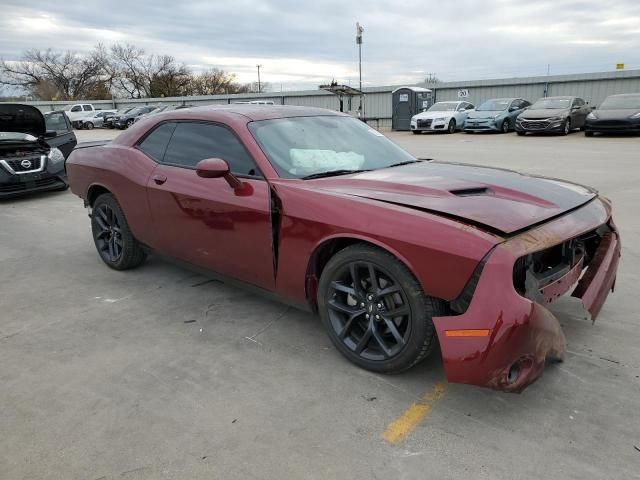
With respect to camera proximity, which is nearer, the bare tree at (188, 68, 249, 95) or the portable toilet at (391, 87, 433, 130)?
the portable toilet at (391, 87, 433, 130)

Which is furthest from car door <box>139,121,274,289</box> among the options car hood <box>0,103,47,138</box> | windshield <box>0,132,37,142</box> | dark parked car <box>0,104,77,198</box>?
car hood <box>0,103,47,138</box>

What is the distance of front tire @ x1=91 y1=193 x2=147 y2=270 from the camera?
4605 mm

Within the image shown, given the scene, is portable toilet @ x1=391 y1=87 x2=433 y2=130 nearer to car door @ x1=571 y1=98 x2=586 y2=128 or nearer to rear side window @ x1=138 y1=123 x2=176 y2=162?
car door @ x1=571 y1=98 x2=586 y2=128

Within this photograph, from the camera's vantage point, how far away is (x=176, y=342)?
3408 millimetres

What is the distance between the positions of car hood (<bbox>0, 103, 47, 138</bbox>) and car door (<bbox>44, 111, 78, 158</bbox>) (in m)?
0.36

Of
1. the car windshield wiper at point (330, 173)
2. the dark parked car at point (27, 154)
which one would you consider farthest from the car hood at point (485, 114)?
the car windshield wiper at point (330, 173)

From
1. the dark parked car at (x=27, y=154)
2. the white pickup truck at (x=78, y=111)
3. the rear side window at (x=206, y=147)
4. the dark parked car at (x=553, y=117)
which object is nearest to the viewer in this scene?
the rear side window at (x=206, y=147)

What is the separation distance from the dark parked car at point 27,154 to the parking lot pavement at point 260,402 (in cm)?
536

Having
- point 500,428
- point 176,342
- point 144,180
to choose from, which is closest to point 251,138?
point 144,180

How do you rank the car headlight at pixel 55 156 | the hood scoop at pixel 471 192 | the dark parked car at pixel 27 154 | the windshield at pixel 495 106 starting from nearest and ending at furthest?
the hood scoop at pixel 471 192
the dark parked car at pixel 27 154
the car headlight at pixel 55 156
the windshield at pixel 495 106

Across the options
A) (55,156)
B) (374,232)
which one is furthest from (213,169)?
(55,156)

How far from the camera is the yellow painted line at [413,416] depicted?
2398mm

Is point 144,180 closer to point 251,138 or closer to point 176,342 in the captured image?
point 251,138

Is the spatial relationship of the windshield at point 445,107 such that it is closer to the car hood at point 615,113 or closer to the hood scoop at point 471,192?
the car hood at point 615,113
